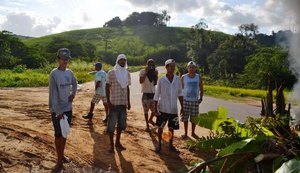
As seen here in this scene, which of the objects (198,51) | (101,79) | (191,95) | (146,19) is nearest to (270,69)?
(101,79)

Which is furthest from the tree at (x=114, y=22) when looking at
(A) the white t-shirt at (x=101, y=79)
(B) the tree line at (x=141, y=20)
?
(A) the white t-shirt at (x=101, y=79)

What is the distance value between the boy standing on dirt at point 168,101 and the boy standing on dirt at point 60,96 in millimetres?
1879

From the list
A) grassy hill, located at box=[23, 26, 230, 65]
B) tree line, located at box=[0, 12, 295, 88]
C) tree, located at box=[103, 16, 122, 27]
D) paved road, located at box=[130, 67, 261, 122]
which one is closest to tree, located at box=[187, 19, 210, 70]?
tree line, located at box=[0, 12, 295, 88]

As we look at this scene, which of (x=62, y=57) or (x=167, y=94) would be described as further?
(x=167, y=94)

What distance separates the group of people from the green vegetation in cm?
231

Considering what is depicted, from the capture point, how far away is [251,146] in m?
3.16

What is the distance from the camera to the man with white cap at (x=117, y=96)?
21.3ft

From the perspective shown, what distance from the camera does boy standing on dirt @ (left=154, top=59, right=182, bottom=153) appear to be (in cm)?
671

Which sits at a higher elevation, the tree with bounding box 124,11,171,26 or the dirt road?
the tree with bounding box 124,11,171,26

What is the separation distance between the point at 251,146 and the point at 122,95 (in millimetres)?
3690

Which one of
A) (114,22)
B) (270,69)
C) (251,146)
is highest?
(114,22)

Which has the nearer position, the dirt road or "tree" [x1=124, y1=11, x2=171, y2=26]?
the dirt road

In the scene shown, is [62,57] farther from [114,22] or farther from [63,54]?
[114,22]

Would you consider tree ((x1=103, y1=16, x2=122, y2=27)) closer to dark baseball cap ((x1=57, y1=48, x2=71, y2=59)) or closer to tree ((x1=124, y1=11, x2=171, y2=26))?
tree ((x1=124, y1=11, x2=171, y2=26))
